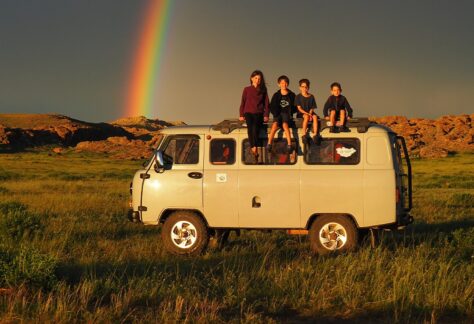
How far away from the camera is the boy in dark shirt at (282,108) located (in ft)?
33.7

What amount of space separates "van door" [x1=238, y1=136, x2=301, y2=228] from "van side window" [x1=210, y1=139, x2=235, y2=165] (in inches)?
11.2

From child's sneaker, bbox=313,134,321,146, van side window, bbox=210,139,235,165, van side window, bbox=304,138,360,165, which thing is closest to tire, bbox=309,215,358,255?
van side window, bbox=304,138,360,165

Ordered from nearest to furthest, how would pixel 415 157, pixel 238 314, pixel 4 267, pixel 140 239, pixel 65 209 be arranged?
pixel 238 314 → pixel 4 267 → pixel 140 239 → pixel 65 209 → pixel 415 157

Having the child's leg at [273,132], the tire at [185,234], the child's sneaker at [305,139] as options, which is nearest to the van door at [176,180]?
the tire at [185,234]

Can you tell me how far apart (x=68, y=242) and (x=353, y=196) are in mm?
5611

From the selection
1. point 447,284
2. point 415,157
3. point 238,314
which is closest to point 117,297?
point 238,314

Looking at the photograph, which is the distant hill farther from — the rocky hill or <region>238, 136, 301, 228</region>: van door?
<region>238, 136, 301, 228</region>: van door

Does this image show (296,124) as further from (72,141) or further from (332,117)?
(72,141)

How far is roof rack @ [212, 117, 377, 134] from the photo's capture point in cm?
1014

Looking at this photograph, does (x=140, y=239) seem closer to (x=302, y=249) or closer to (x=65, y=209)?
(x=302, y=249)

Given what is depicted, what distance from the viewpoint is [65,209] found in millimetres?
18578

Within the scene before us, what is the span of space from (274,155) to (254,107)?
3.02ft

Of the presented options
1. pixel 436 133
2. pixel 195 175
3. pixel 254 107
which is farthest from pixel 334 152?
pixel 436 133

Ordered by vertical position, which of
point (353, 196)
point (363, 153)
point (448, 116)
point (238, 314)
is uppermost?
point (448, 116)
